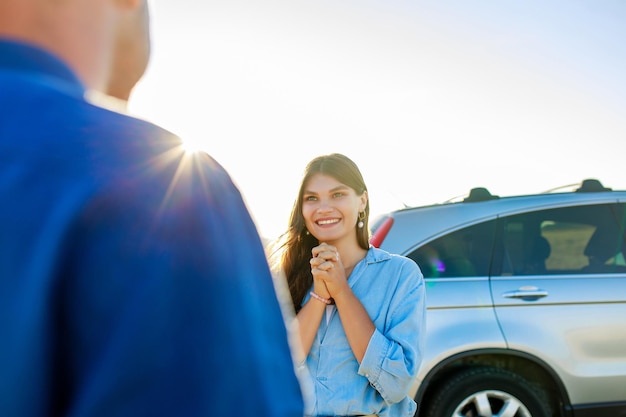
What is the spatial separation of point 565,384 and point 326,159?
2.51 m

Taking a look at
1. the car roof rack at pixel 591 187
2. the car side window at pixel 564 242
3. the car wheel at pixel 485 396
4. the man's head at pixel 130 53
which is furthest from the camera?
the car roof rack at pixel 591 187

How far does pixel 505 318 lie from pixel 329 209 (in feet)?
6.35

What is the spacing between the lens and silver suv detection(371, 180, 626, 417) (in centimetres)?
370

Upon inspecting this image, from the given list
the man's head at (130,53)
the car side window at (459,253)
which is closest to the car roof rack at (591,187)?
the car side window at (459,253)

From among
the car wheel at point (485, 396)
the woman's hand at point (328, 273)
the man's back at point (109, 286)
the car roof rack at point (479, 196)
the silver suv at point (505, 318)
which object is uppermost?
the man's back at point (109, 286)

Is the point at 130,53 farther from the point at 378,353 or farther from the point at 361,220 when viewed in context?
the point at 361,220

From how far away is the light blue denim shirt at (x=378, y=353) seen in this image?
6.68ft

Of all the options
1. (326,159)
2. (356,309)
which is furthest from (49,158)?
(326,159)

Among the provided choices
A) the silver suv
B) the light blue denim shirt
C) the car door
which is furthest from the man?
the car door

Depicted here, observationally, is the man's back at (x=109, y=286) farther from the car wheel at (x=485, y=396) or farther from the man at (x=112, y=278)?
the car wheel at (x=485, y=396)

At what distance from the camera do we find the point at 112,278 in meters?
0.42

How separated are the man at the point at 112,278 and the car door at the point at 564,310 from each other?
3640 millimetres

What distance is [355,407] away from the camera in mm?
2043

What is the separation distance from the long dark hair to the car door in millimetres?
1721
